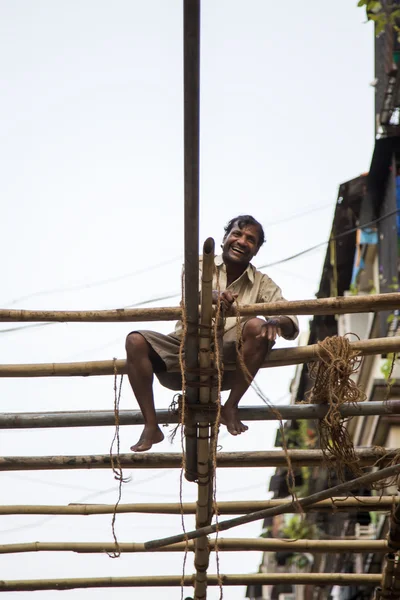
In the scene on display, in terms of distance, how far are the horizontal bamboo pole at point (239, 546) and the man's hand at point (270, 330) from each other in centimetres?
163

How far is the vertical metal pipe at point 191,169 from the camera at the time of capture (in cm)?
387

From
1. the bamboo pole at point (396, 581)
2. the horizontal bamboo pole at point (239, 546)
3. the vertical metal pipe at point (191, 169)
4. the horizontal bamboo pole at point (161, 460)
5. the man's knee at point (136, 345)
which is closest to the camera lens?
the vertical metal pipe at point (191, 169)

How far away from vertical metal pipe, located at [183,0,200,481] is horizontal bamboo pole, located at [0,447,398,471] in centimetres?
84

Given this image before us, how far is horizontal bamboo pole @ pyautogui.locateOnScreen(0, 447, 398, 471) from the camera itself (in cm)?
600

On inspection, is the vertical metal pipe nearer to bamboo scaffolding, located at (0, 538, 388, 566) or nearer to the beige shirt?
the beige shirt

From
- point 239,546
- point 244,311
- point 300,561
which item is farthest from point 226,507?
point 300,561

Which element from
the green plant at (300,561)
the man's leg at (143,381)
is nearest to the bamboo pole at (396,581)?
the man's leg at (143,381)

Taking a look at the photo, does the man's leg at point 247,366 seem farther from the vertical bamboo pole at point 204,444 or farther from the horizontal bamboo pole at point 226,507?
the horizontal bamboo pole at point 226,507

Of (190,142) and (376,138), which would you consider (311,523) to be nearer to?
(376,138)

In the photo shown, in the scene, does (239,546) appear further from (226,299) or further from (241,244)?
(226,299)

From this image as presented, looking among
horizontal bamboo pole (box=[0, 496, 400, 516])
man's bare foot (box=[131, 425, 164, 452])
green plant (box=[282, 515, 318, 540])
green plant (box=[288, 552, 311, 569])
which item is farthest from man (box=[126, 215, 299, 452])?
green plant (box=[288, 552, 311, 569])

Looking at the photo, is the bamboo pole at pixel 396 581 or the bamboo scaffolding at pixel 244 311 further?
the bamboo pole at pixel 396 581

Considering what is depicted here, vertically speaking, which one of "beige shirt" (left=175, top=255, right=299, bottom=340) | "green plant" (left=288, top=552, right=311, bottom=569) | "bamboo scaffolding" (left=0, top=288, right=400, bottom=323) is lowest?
"green plant" (left=288, top=552, right=311, bottom=569)

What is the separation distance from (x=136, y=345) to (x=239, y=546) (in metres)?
1.90
